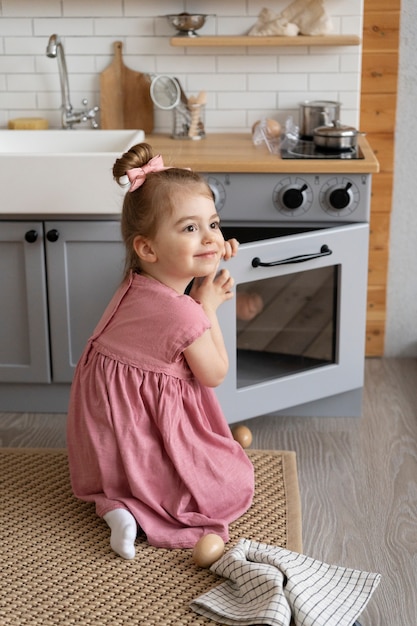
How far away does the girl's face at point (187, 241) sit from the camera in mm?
2463

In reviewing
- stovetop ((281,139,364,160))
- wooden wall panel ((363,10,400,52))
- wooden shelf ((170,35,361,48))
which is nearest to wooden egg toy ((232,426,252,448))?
stovetop ((281,139,364,160))

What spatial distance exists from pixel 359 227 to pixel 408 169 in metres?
0.75

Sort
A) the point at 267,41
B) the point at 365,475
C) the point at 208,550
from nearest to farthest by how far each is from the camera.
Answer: the point at 208,550 < the point at 365,475 < the point at 267,41

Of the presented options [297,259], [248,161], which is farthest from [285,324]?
[248,161]

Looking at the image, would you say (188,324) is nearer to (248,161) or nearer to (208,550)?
(208,550)

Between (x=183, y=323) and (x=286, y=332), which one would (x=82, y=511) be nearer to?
(x=183, y=323)

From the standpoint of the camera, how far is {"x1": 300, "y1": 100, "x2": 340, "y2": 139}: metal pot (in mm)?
3439

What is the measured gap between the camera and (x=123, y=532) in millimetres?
2461

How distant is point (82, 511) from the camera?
273 centimetres

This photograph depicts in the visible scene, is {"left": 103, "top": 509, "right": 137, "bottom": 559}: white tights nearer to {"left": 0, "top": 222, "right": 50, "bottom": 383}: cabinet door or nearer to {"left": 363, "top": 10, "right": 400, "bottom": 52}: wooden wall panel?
{"left": 0, "top": 222, "right": 50, "bottom": 383}: cabinet door

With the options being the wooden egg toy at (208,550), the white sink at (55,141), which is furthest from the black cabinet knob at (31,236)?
the wooden egg toy at (208,550)

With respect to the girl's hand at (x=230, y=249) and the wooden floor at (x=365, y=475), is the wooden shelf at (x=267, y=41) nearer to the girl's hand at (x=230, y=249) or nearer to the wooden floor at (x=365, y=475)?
the girl's hand at (x=230, y=249)

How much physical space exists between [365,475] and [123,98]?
1.76 m

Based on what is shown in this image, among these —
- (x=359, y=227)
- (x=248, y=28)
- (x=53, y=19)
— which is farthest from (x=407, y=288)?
(x=53, y=19)
